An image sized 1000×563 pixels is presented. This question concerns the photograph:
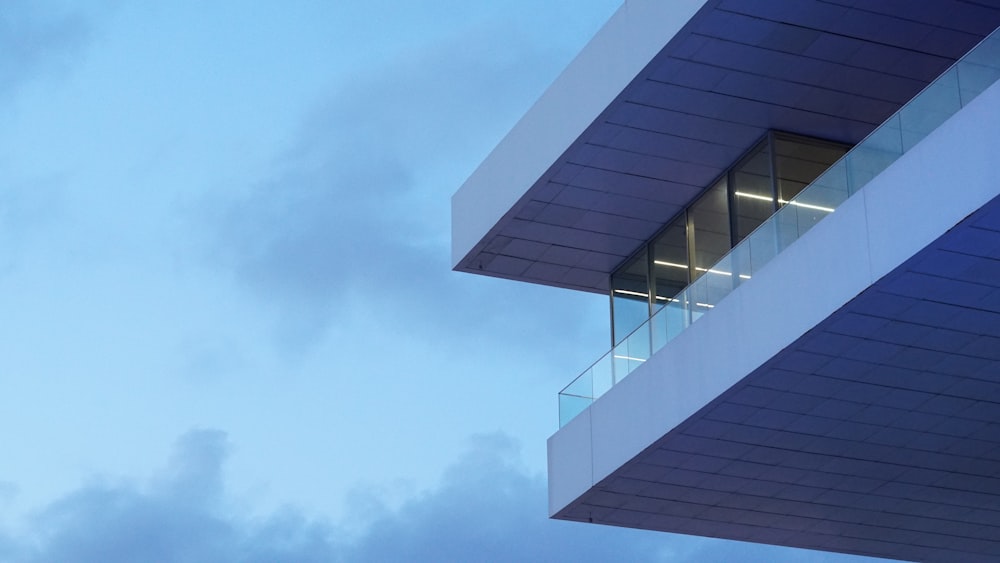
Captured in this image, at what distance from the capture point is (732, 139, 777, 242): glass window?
24547 millimetres

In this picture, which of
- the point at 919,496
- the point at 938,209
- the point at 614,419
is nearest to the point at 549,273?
the point at 614,419

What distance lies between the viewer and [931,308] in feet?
63.2

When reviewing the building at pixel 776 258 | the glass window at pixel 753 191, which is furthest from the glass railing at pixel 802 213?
the glass window at pixel 753 191

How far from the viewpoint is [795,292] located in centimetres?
2048

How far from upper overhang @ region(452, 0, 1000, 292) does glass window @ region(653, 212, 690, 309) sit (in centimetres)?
23

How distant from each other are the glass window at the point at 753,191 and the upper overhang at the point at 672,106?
22 centimetres

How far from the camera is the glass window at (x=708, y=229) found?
85.0ft

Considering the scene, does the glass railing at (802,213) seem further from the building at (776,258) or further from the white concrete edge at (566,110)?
the white concrete edge at (566,110)

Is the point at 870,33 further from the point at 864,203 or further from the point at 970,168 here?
the point at 970,168

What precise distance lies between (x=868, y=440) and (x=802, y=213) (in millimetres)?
4509

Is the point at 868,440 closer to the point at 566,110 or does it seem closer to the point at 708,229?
the point at 708,229

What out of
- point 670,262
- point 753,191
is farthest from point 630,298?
point 753,191

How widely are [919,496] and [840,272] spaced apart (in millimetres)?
7678

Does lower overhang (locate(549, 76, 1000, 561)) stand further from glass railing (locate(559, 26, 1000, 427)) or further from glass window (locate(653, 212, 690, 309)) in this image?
glass window (locate(653, 212, 690, 309))
